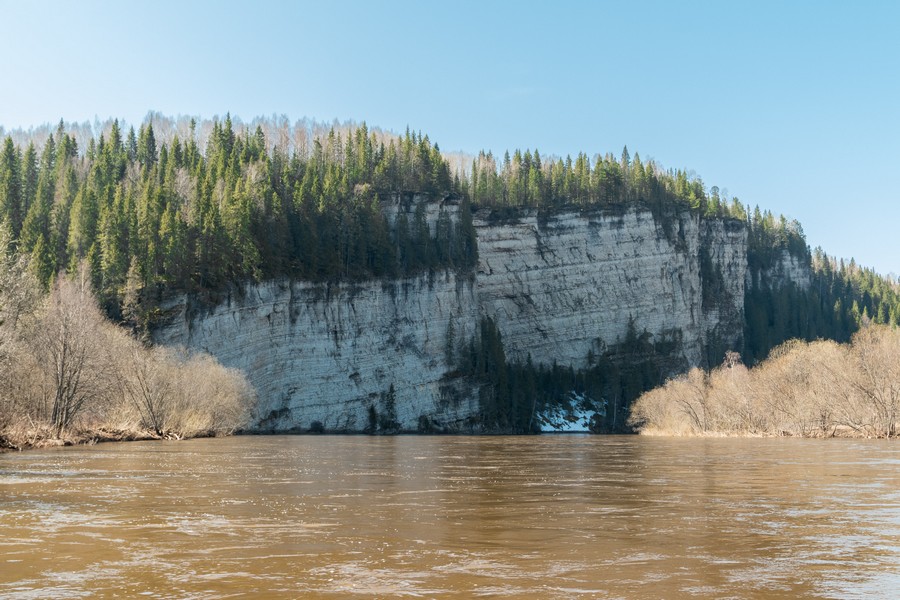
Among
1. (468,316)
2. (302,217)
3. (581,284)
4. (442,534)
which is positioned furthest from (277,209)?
(442,534)

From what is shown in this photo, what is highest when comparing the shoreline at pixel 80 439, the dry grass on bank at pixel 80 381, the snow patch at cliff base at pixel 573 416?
the dry grass on bank at pixel 80 381

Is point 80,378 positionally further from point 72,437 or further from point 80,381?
point 72,437

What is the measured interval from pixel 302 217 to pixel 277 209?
490 cm

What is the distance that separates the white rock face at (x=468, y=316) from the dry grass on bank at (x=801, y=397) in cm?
3037

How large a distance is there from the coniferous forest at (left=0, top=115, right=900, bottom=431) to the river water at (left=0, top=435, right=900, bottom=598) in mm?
58293

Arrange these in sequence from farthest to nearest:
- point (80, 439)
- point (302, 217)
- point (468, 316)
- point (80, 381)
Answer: point (468, 316) < point (302, 217) < point (80, 381) < point (80, 439)

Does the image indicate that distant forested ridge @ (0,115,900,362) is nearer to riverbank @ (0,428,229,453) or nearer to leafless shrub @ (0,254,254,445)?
leafless shrub @ (0,254,254,445)

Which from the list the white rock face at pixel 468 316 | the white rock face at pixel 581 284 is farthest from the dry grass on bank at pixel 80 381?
the white rock face at pixel 581 284

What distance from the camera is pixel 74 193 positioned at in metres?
116

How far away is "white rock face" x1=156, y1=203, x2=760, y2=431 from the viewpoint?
99.8 metres

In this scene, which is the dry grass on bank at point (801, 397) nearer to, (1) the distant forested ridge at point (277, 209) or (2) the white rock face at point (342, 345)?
(2) the white rock face at point (342, 345)

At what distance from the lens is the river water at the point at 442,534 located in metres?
12.7

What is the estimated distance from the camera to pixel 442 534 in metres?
17.5

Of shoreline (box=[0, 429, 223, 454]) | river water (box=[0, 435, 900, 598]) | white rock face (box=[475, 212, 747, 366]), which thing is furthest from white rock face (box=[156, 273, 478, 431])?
river water (box=[0, 435, 900, 598])
